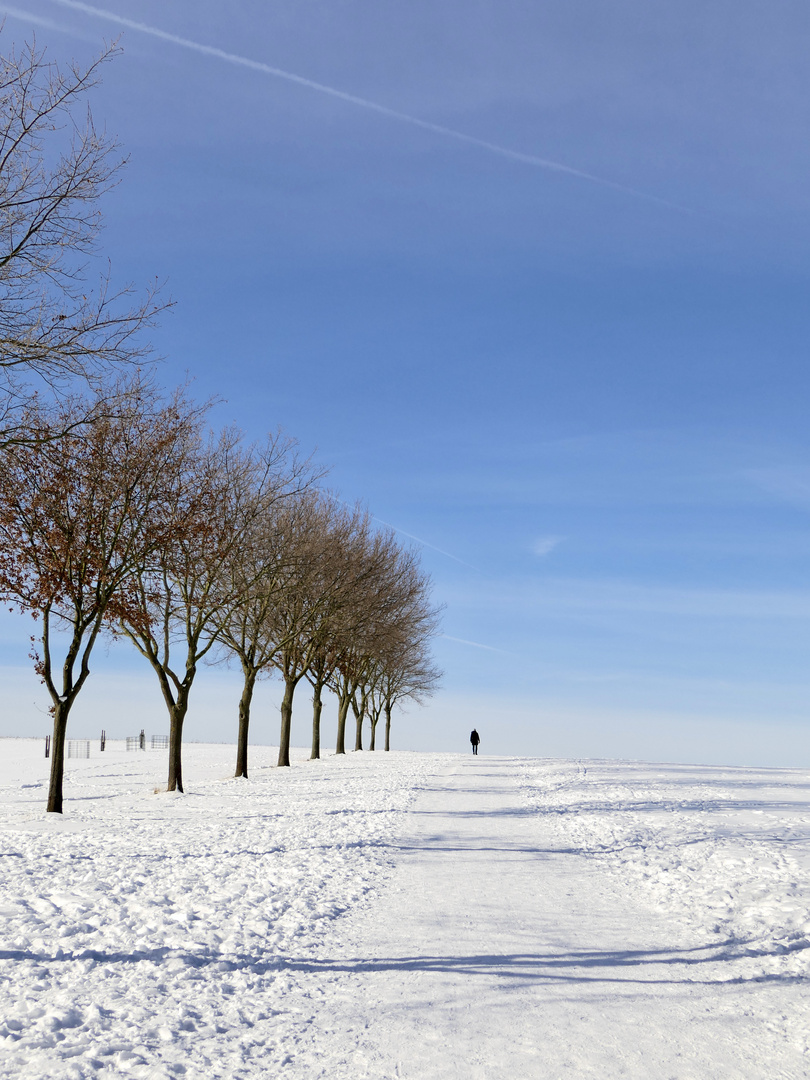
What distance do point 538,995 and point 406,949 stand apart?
1.48 meters

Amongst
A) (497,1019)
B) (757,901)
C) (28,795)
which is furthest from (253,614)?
(497,1019)

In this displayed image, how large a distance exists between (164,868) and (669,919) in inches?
252

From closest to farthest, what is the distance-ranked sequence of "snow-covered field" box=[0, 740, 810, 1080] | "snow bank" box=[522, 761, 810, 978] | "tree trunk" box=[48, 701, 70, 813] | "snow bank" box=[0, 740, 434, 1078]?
"snow-covered field" box=[0, 740, 810, 1080] < "snow bank" box=[0, 740, 434, 1078] < "snow bank" box=[522, 761, 810, 978] < "tree trunk" box=[48, 701, 70, 813]

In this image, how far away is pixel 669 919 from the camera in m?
8.38

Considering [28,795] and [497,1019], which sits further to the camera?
[28,795]

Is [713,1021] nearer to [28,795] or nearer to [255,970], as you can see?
[255,970]

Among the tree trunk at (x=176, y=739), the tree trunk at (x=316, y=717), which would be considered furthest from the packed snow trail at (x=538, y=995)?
the tree trunk at (x=316, y=717)

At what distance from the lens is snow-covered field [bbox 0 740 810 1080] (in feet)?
16.3

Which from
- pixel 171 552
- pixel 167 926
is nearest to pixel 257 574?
pixel 171 552

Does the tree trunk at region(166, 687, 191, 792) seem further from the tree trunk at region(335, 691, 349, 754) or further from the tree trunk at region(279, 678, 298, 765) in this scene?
the tree trunk at region(335, 691, 349, 754)

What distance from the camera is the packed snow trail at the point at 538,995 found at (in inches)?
189

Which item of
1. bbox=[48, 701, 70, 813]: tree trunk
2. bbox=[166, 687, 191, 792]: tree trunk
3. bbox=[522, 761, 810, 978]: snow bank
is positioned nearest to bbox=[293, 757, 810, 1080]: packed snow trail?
bbox=[522, 761, 810, 978]: snow bank

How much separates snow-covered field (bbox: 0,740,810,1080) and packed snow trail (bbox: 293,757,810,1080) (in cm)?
2

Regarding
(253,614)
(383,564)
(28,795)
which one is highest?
(383,564)
